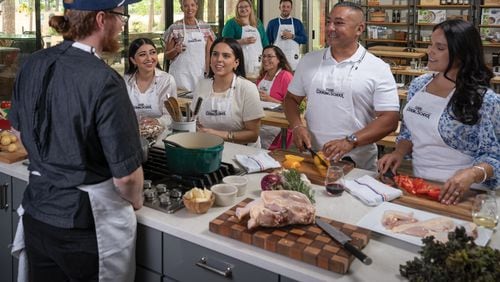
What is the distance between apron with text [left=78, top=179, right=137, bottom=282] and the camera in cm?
166

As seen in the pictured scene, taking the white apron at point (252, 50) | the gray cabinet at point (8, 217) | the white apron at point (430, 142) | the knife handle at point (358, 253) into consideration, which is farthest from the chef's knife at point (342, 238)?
the white apron at point (252, 50)

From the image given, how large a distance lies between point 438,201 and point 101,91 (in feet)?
4.05

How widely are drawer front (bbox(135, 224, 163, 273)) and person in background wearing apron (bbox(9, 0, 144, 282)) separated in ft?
0.21

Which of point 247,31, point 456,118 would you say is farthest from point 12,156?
point 247,31

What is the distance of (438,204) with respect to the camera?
1.91 metres

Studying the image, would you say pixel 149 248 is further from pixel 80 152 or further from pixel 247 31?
pixel 247 31

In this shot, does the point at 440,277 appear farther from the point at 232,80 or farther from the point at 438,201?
the point at 232,80

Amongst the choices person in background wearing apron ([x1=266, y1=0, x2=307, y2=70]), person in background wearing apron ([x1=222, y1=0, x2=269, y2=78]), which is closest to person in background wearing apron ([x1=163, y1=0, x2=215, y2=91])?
person in background wearing apron ([x1=222, y1=0, x2=269, y2=78])

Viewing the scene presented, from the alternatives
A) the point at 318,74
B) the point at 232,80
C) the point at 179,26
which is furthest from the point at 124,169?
the point at 179,26

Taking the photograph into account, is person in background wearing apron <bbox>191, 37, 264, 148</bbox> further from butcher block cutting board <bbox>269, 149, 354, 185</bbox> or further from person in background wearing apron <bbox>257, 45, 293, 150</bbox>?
person in background wearing apron <bbox>257, 45, 293, 150</bbox>

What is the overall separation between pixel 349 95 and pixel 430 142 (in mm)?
612

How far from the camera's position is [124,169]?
1.57 metres

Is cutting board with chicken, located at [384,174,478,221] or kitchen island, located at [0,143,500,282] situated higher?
cutting board with chicken, located at [384,174,478,221]

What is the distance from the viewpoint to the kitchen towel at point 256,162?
227cm
